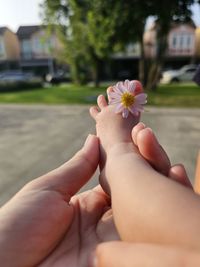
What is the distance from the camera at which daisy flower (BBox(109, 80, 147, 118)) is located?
1539 mm

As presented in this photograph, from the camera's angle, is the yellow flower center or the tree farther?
the tree

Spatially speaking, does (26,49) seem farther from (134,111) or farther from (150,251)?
(150,251)

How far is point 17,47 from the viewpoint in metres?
42.1

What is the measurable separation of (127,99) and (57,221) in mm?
687

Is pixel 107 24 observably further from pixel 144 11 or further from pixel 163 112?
pixel 163 112

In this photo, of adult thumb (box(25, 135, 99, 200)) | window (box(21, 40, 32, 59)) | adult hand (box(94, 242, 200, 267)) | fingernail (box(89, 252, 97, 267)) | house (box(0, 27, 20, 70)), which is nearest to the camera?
adult hand (box(94, 242, 200, 267))

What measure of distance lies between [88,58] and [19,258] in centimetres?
1665

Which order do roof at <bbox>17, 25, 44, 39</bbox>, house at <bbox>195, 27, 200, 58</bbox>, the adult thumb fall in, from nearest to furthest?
the adult thumb < house at <bbox>195, 27, 200, 58</bbox> < roof at <bbox>17, 25, 44, 39</bbox>

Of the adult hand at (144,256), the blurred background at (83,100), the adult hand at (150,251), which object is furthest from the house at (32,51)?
the adult hand at (144,256)

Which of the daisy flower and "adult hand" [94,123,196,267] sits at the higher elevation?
the daisy flower

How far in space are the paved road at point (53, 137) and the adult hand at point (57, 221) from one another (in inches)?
84.0

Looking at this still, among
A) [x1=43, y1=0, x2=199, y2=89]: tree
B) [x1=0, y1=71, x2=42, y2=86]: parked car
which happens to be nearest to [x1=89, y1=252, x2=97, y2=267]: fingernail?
[x1=43, y1=0, x2=199, y2=89]: tree

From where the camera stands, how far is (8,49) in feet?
134

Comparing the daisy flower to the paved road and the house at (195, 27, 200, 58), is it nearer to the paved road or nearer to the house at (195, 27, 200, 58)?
the paved road
